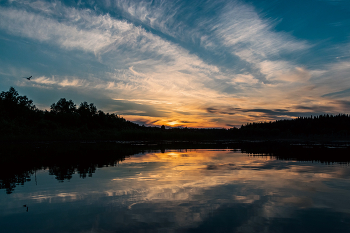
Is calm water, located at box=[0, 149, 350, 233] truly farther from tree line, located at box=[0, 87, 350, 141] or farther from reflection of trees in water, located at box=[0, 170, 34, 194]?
tree line, located at box=[0, 87, 350, 141]

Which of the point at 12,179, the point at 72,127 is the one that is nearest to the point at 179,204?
the point at 12,179

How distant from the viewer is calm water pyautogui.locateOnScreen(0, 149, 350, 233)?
6.24m

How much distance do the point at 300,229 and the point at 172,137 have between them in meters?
51.4

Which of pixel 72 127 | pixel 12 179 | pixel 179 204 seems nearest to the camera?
pixel 179 204

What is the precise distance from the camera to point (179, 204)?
7828 mm

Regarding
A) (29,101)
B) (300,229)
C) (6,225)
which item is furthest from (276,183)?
(29,101)

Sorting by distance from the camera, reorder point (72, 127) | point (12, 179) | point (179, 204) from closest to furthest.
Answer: point (179, 204)
point (12, 179)
point (72, 127)

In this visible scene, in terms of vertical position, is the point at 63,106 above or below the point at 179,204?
above

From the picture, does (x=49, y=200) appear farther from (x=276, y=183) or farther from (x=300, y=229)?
(x=276, y=183)

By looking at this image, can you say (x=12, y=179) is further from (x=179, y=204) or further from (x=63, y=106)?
(x=63, y=106)

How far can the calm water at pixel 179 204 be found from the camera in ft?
20.5

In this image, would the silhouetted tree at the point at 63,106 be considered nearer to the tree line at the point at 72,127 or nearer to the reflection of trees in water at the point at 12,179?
the tree line at the point at 72,127

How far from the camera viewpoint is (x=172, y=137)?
57188 mm

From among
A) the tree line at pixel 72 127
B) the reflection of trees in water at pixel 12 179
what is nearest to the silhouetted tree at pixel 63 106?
the tree line at pixel 72 127
